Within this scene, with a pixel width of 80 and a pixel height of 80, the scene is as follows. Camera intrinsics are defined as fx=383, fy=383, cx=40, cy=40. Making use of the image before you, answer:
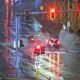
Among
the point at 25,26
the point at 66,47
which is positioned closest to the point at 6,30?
the point at 25,26

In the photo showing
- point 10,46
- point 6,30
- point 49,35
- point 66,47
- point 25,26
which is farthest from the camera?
point 25,26

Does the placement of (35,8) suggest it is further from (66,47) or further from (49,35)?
(66,47)

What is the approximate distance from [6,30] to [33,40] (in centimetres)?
1321

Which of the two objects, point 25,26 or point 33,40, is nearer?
point 33,40

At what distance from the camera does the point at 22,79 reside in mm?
24734

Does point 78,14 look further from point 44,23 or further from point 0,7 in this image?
point 0,7

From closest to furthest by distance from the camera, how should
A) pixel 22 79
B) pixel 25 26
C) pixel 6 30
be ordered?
Result: 1. pixel 22 79
2. pixel 6 30
3. pixel 25 26

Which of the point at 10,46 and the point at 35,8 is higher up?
the point at 35,8

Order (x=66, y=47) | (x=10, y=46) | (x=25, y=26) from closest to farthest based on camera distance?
(x=10, y=46), (x=66, y=47), (x=25, y=26)

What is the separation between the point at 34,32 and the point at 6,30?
6563 mm

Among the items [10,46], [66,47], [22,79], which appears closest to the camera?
[22,79]

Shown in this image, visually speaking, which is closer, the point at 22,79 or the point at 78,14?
the point at 22,79

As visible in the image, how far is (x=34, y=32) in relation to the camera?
7650 centimetres

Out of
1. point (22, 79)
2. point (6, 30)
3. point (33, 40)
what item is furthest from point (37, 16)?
point (22, 79)
